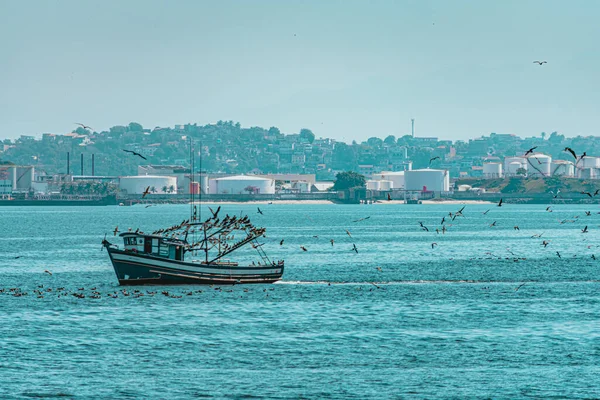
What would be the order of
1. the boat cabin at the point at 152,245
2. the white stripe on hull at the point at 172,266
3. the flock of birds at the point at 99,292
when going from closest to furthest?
the flock of birds at the point at 99,292 < the white stripe on hull at the point at 172,266 < the boat cabin at the point at 152,245

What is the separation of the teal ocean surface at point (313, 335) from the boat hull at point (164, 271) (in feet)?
4.39

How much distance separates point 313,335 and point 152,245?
2513cm

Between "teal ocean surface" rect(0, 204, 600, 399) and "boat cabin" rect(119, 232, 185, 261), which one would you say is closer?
"teal ocean surface" rect(0, 204, 600, 399)

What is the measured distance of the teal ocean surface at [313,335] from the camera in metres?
41.7

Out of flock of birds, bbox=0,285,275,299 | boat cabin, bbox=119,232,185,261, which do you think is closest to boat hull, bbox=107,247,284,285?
boat cabin, bbox=119,232,185,261

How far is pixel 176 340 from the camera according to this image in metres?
51.7

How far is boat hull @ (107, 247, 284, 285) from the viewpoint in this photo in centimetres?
7431

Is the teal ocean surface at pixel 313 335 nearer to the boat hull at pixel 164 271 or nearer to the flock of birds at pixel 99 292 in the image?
the flock of birds at pixel 99 292

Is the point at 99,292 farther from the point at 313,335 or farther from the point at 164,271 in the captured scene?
the point at 313,335

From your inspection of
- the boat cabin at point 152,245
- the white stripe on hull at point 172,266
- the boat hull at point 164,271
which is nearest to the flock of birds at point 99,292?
the boat hull at point 164,271

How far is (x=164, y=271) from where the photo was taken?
245 ft

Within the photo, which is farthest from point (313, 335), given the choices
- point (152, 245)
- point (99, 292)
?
point (152, 245)

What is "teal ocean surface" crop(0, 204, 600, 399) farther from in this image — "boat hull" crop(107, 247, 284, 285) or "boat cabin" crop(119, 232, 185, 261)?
"boat cabin" crop(119, 232, 185, 261)

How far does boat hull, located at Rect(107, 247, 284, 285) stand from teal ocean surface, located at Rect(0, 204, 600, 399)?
1.34 meters
